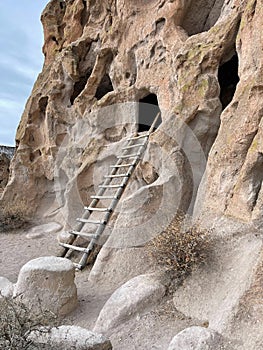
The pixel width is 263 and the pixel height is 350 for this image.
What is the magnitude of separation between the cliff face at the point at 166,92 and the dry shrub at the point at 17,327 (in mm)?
1857

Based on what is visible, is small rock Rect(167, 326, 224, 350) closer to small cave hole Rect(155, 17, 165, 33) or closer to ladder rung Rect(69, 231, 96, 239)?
ladder rung Rect(69, 231, 96, 239)

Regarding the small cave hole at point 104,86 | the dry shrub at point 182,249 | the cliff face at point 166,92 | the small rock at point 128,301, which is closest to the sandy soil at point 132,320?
the small rock at point 128,301

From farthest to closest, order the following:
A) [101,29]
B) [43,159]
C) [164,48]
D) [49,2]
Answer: [49,2], [43,159], [101,29], [164,48]

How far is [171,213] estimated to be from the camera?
4.07 m

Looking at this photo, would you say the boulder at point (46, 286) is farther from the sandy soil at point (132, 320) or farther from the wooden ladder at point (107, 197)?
the wooden ladder at point (107, 197)

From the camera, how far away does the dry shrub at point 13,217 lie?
7.64m

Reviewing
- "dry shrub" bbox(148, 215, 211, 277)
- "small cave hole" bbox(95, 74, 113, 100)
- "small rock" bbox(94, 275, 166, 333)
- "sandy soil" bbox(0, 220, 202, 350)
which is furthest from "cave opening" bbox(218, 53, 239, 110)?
"small rock" bbox(94, 275, 166, 333)

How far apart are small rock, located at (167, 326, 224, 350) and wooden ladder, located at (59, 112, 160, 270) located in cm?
237

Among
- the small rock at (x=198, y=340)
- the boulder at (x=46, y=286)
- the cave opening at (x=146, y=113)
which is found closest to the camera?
the small rock at (x=198, y=340)

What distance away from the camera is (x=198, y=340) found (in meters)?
2.37

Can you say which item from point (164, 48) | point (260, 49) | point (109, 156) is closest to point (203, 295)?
point (260, 49)

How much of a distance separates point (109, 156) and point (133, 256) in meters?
2.70

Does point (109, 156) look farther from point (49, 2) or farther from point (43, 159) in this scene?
point (49, 2)

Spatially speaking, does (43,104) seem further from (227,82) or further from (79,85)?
(227,82)
